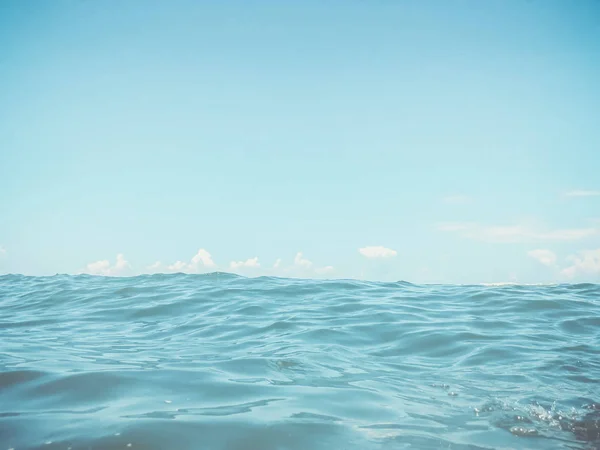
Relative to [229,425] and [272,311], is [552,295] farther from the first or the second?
[229,425]

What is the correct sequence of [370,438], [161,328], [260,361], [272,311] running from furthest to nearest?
[272,311], [161,328], [260,361], [370,438]

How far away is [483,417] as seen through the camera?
15.2 ft

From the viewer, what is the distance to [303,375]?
19.5 feet

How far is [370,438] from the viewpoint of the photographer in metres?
3.90

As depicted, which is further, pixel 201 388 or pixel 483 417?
pixel 201 388

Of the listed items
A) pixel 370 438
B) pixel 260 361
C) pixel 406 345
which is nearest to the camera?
pixel 370 438

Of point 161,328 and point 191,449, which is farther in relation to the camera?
point 161,328

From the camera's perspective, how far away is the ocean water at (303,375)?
12.8 feet

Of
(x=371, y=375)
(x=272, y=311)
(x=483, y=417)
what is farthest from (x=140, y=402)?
(x=272, y=311)

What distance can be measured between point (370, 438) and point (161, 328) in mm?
7097

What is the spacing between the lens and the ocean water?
3.91 m

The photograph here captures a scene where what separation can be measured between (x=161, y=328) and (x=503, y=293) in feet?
36.5

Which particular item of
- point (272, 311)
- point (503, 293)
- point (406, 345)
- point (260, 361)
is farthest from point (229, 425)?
point (503, 293)

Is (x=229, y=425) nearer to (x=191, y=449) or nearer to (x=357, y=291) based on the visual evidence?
(x=191, y=449)
